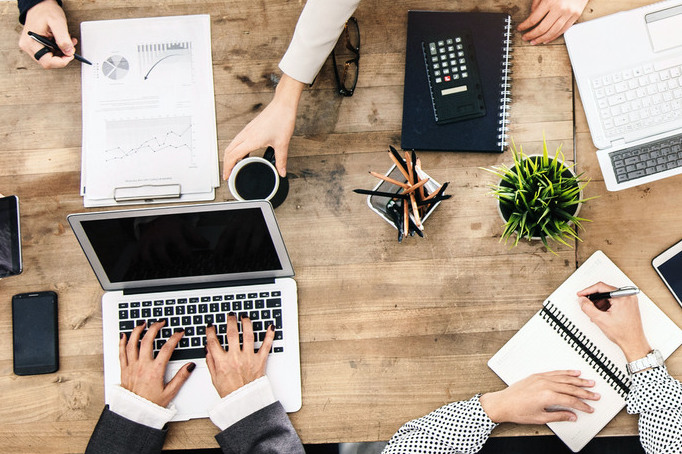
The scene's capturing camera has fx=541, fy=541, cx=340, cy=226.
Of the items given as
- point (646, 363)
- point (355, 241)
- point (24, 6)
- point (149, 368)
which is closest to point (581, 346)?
point (646, 363)

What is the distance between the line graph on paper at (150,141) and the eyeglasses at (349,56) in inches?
12.9

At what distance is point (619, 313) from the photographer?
3.35 ft

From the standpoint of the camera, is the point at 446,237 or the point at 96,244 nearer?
the point at 96,244

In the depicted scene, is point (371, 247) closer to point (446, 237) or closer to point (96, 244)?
point (446, 237)

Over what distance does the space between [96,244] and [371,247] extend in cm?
52

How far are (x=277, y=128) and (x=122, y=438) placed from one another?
2.22ft

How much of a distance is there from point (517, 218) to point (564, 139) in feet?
0.77

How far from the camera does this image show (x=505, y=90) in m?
1.09

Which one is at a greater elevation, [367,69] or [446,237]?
[367,69]

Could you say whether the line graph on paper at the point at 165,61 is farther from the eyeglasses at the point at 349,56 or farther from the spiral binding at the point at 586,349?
the spiral binding at the point at 586,349

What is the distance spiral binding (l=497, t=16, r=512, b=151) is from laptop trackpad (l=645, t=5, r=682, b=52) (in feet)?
0.86

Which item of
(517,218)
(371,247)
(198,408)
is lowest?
(198,408)

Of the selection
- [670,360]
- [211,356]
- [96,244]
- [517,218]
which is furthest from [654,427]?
[96,244]

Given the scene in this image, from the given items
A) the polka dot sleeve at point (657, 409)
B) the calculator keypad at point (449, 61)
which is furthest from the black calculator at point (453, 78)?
the polka dot sleeve at point (657, 409)
